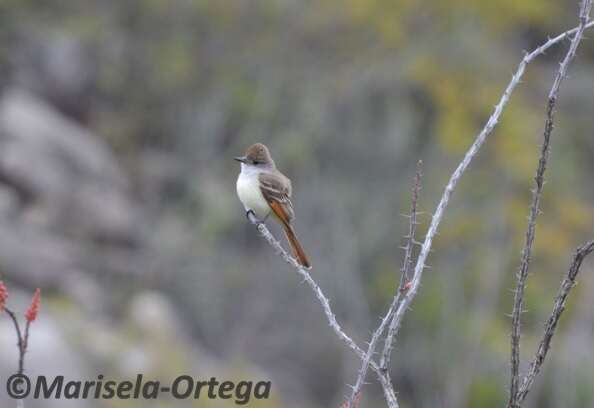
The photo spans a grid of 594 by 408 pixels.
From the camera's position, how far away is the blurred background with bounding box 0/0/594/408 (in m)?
19.2

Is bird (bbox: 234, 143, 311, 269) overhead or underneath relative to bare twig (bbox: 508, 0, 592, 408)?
overhead

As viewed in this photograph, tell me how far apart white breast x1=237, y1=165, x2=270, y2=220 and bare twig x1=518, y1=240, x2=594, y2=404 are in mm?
3443

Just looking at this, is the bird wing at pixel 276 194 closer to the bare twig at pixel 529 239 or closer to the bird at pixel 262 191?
the bird at pixel 262 191

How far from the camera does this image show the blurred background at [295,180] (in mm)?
19203

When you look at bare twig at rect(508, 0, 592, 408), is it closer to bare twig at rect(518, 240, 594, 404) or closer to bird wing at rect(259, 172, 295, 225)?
bare twig at rect(518, 240, 594, 404)

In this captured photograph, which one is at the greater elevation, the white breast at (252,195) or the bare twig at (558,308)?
the white breast at (252,195)

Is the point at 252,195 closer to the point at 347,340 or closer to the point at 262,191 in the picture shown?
the point at 262,191

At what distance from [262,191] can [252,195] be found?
9 centimetres

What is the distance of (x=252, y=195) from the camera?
672 cm

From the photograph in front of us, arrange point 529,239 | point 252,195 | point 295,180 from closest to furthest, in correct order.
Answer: point 529,239 → point 252,195 → point 295,180

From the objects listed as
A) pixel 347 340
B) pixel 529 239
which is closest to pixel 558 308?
pixel 529 239

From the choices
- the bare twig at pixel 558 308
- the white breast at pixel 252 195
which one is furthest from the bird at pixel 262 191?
the bare twig at pixel 558 308

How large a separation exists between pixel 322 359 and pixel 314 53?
6.15 metres

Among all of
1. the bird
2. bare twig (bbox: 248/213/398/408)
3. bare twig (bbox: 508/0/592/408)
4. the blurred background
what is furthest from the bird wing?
the blurred background
